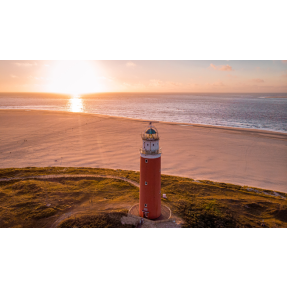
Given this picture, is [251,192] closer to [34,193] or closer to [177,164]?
[177,164]

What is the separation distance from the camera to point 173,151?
3475cm

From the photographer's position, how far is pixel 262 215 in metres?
17.2

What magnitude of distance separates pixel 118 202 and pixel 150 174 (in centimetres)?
591

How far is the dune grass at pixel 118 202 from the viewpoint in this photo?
1603 centimetres

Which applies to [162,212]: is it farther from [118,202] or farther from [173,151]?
[173,151]

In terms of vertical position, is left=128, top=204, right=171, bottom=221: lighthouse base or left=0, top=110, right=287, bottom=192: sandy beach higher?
left=0, top=110, right=287, bottom=192: sandy beach

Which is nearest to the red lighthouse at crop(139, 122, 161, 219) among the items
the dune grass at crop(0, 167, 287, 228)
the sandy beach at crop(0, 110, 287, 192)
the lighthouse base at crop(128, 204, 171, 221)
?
the lighthouse base at crop(128, 204, 171, 221)

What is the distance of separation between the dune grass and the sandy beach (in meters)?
3.75

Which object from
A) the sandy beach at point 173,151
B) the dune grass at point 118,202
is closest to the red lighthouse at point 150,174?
the dune grass at point 118,202

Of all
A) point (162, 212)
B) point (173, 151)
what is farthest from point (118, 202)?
point (173, 151)

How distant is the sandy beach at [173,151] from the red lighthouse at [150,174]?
1118cm

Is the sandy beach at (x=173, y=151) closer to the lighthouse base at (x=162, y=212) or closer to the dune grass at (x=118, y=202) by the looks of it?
the dune grass at (x=118, y=202)

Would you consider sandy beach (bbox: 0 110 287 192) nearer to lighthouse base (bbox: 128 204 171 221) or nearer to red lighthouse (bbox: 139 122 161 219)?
lighthouse base (bbox: 128 204 171 221)

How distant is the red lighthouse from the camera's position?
1457 cm
